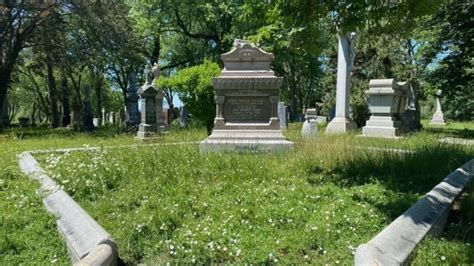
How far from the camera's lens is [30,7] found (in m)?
19.6

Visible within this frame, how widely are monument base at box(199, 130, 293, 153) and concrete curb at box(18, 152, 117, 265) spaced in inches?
150

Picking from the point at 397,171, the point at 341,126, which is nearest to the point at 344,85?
the point at 341,126

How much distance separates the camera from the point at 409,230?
3.52 m

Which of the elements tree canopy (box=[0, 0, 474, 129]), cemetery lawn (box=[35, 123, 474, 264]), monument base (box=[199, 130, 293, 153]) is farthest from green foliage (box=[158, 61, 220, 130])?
cemetery lawn (box=[35, 123, 474, 264])

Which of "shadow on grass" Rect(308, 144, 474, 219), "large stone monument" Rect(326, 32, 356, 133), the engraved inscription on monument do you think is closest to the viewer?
"shadow on grass" Rect(308, 144, 474, 219)

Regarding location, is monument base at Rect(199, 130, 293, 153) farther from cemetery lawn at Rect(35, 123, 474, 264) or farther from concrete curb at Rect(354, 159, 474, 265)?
concrete curb at Rect(354, 159, 474, 265)

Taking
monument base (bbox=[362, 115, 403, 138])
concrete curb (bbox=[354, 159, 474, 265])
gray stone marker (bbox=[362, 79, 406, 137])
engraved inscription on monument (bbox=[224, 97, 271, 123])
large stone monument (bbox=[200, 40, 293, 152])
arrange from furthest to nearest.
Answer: gray stone marker (bbox=[362, 79, 406, 137]) → monument base (bbox=[362, 115, 403, 138]) → engraved inscription on monument (bbox=[224, 97, 271, 123]) → large stone monument (bbox=[200, 40, 293, 152]) → concrete curb (bbox=[354, 159, 474, 265])

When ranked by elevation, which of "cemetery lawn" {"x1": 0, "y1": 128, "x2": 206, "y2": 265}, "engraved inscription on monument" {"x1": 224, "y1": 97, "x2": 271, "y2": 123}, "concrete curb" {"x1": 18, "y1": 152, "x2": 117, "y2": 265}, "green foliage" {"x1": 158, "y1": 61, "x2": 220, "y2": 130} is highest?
"green foliage" {"x1": 158, "y1": 61, "x2": 220, "y2": 130}

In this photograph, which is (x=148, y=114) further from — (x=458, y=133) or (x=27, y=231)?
(x=458, y=133)

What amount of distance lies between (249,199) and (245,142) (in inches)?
158

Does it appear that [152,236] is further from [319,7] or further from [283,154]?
[283,154]

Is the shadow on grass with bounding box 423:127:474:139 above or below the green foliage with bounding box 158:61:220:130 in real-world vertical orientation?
below

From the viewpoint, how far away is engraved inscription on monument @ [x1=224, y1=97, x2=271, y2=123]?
30.2 ft

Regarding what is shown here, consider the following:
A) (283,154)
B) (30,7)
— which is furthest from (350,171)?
(30,7)
